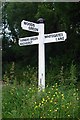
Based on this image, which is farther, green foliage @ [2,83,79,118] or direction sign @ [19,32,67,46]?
direction sign @ [19,32,67,46]

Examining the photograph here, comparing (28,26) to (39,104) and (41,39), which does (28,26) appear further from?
(39,104)

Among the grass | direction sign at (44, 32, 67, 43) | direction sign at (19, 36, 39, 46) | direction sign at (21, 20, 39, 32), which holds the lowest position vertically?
the grass

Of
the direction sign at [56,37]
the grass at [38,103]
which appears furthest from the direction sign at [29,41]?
the grass at [38,103]

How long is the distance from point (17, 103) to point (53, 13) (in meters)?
6.14

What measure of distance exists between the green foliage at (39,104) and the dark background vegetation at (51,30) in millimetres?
3945

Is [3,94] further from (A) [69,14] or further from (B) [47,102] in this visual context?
(A) [69,14]

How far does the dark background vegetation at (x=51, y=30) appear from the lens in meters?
10.9

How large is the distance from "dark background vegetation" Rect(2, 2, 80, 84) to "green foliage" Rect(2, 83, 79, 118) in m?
3.94

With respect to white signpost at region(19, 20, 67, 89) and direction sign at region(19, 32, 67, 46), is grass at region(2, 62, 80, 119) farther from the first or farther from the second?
direction sign at region(19, 32, 67, 46)

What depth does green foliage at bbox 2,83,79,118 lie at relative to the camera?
198 inches

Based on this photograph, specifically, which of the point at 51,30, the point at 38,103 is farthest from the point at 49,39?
the point at 51,30

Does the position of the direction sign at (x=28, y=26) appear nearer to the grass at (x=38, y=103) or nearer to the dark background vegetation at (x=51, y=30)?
the grass at (x=38, y=103)

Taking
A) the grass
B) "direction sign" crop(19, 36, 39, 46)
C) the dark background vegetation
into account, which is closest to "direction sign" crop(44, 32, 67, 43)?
"direction sign" crop(19, 36, 39, 46)

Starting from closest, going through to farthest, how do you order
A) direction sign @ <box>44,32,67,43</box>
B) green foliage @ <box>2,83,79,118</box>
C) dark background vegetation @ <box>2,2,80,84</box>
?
green foliage @ <box>2,83,79,118</box>, direction sign @ <box>44,32,67,43</box>, dark background vegetation @ <box>2,2,80,84</box>
